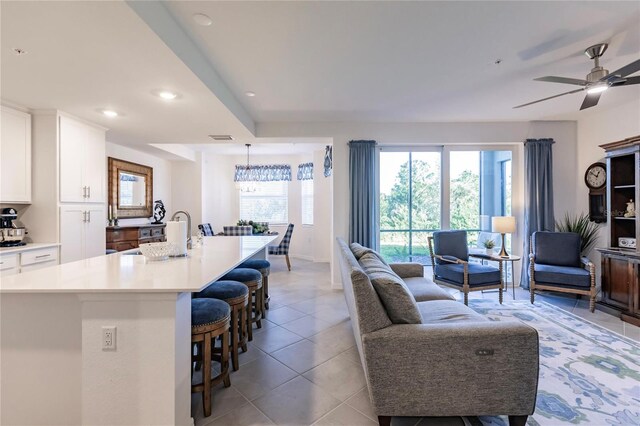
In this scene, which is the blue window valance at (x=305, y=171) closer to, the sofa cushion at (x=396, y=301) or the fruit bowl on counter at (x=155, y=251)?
the fruit bowl on counter at (x=155, y=251)

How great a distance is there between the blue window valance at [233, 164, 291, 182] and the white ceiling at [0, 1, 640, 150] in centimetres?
376

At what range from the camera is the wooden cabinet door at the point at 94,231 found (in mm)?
3676

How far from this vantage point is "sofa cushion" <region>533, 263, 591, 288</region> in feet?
12.0

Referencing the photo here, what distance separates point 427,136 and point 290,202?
13.2ft

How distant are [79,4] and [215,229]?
639cm

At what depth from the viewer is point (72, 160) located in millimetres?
3475

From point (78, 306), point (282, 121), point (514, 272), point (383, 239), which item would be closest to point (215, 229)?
point (282, 121)

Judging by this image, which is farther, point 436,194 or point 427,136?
point 436,194

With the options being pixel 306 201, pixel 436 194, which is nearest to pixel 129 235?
pixel 306 201

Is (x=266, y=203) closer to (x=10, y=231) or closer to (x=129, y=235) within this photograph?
(x=129, y=235)

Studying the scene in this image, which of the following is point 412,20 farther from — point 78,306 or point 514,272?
point 514,272

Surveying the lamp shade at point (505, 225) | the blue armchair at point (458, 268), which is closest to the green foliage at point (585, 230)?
the lamp shade at point (505, 225)

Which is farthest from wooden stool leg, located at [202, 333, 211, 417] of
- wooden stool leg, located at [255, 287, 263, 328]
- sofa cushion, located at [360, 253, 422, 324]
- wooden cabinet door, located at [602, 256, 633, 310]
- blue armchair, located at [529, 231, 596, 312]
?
wooden cabinet door, located at [602, 256, 633, 310]

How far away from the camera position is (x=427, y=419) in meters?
1.80
